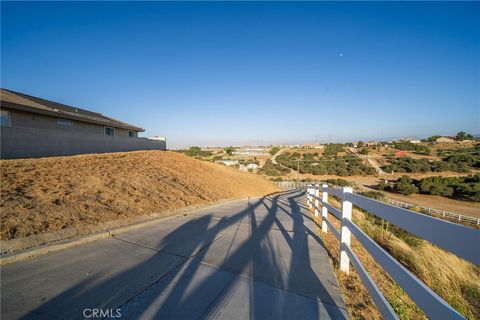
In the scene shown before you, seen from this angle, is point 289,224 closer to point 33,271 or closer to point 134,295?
point 134,295

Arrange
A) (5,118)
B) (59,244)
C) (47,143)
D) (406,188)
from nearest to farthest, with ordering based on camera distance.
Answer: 1. (59,244)
2. (47,143)
3. (5,118)
4. (406,188)

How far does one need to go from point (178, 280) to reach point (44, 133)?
51.1 feet

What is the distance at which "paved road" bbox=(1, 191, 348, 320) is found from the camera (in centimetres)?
257

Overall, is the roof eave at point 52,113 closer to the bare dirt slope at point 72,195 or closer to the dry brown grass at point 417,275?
Result: the bare dirt slope at point 72,195

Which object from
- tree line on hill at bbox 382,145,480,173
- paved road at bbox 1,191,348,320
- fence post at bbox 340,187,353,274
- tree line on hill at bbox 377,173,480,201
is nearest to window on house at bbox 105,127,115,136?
paved road at bbox 1,191,348,320

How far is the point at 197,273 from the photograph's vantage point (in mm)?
3363

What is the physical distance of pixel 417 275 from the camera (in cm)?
436

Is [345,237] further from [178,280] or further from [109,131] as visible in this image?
[109,131]

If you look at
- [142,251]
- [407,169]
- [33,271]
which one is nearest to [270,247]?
[142,251]

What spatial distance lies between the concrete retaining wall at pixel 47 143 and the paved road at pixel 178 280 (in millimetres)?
11784

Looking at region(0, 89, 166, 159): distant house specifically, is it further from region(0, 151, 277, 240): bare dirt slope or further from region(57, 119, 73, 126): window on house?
region(0, 151, 277, 240): bare dirt slope

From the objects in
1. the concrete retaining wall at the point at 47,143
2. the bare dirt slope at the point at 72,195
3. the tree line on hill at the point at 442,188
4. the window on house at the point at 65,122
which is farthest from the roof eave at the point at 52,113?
the tree line on hill at the point at 442,188

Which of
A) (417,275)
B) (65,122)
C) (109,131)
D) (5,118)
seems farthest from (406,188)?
(5,118)

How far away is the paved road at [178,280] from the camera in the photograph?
8.44 ft
